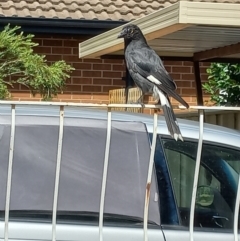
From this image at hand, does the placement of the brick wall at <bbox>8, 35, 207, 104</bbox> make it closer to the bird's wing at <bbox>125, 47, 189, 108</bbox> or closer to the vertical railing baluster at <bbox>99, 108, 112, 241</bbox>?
the bird's wing at <bbox>125, 47, 189, 108</bbox>

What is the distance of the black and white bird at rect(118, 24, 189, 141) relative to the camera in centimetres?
497

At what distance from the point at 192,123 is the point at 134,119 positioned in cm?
42

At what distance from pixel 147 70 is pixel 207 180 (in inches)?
53.9

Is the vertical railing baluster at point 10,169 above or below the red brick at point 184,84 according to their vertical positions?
below

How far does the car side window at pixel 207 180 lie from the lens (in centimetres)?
426

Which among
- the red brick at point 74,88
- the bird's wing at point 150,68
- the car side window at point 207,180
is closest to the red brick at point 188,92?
the red brick at point 74,88

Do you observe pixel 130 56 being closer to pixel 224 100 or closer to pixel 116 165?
pixel 116 165

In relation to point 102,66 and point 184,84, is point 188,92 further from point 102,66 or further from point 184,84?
point 102,66

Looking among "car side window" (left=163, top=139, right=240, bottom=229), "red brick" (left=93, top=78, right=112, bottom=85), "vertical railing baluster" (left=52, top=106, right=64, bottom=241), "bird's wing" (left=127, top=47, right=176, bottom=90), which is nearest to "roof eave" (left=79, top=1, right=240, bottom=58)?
"bird's wing" (left=127, top=47, right=176, bottom=90)

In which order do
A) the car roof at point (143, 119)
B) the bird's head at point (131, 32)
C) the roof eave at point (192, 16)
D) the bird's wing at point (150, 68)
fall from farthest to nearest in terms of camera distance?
the bird's head at point (131, 32) < the roof eave at point (192, 16) < the bird's wing at point (150, 68) < the car roof at point (143, 119)

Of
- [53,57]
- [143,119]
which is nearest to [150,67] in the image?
[143,119]

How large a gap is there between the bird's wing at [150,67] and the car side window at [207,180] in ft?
2.64

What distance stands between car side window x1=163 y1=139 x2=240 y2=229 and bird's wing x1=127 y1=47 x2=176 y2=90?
2.64ft

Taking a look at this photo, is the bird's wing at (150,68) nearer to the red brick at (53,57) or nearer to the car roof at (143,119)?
the car roof at (143,119)
